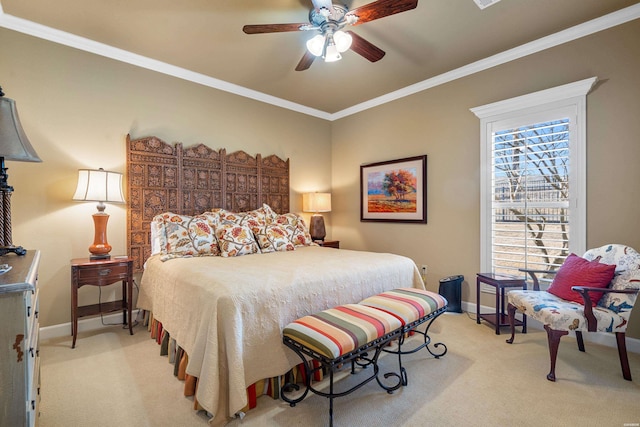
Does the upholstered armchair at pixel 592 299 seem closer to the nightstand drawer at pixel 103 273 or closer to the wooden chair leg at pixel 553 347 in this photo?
the wooden chair leg at pixel 553 347

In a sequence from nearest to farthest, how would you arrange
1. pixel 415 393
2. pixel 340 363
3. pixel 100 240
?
pixel 340 363 → pixel 415 393 → pixel 100 240

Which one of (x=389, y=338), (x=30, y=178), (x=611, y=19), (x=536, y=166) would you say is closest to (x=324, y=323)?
(x=389, y=338)

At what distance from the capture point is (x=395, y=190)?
14.2 feet

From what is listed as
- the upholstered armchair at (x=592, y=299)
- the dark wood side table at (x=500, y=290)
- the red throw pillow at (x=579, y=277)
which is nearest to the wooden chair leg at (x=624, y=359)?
the upholstered armchair at (x=592, y=299)

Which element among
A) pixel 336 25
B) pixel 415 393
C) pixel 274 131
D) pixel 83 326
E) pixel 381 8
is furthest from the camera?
pixel 274 131

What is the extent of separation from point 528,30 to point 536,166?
1289 millimetres

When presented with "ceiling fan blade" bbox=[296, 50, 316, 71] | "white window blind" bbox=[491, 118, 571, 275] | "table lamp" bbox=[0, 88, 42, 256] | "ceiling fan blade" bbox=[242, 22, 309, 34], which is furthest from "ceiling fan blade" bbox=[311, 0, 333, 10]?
"white window blind" bbox=[491, 118, 571, 275]

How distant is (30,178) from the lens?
2.77m

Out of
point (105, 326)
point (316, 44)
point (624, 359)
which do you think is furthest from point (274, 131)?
point (624, 359)

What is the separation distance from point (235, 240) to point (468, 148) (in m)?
2.88

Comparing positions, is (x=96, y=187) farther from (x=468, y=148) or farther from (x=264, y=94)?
(x=468, y=148)

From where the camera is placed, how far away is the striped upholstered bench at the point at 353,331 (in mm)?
1642

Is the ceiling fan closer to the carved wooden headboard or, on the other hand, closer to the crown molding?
the crown molding

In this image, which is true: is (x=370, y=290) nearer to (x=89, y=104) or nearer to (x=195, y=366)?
(x=195, y=366)
